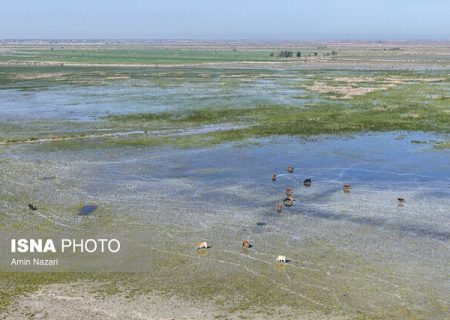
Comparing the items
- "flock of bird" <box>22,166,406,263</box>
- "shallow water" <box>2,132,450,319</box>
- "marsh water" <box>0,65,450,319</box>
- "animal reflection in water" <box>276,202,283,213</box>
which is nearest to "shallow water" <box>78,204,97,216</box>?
"marsh water" <box>0,65,450,319</box>

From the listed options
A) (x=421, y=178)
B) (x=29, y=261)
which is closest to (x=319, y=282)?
(x=29, y=261)

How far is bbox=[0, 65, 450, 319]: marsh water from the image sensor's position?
16609mm

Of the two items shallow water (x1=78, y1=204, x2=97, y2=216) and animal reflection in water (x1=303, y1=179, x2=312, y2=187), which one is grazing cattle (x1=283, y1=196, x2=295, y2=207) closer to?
animal reflection in water (x1=303, y1=179, x2=312, y2=187)

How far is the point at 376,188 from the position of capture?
1025 inches

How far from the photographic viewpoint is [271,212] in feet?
74.9

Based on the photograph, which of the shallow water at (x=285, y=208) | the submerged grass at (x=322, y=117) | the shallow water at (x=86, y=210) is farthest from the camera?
the submerged grass at (x=322, y=117)

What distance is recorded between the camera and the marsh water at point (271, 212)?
1661cm

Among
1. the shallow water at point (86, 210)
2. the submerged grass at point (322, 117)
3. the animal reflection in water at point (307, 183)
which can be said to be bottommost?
the shallow water at point (86, 210)

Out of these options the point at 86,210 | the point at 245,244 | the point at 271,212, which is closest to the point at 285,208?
the point at 271,212

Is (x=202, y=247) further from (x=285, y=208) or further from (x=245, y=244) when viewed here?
(x=285, y=208)

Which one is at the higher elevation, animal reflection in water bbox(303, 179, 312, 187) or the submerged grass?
the submerged grass

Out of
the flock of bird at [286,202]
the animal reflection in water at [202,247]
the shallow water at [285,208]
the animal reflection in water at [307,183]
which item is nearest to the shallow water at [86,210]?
the shallow water at [285,208]

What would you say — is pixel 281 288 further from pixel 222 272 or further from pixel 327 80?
pixel 327 80

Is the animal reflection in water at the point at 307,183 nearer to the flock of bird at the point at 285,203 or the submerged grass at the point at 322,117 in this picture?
the flock of bird at the point at 285,203
